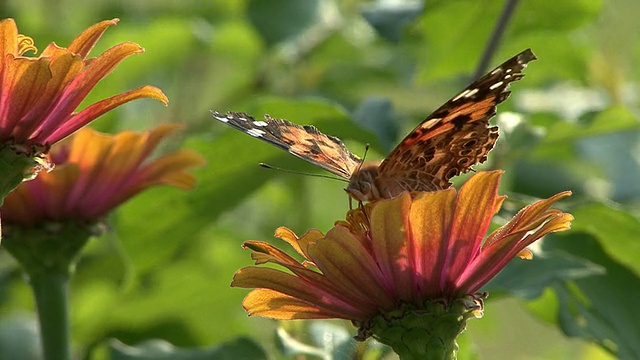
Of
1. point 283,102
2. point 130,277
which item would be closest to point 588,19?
point 283,102

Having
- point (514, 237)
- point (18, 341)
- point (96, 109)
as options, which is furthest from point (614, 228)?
point (18, 341)

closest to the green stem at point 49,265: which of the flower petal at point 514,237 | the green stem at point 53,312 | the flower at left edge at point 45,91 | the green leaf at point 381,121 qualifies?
the green stem at point 53,312

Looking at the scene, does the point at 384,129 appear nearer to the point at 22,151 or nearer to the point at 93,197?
the point at 93,197

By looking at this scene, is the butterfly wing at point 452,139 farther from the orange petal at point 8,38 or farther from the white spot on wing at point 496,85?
the orange petal at point 8,38

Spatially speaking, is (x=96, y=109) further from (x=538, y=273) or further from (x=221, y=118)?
(x=538, y=273)

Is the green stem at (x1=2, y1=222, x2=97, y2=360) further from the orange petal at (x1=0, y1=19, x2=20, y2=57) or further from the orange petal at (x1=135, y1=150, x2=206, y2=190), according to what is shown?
the orange petal at (x1=0, y1=19, x2=20, y2=57)

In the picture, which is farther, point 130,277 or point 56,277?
point 130,277
